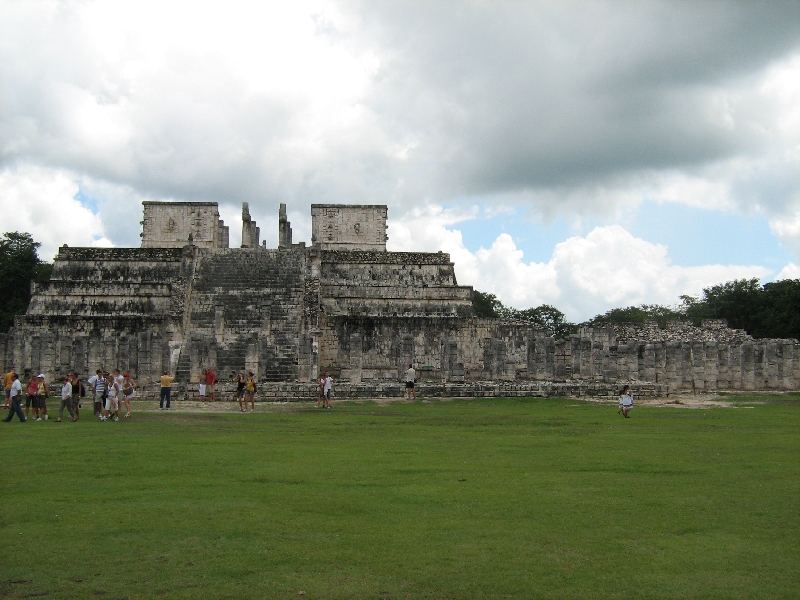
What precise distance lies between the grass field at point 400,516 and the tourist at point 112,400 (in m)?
2.55

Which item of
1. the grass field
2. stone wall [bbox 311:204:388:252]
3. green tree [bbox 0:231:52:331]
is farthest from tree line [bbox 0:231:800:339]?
the grass field

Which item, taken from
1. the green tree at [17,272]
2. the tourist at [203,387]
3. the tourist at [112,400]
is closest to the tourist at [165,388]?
the tourist at [112,400]

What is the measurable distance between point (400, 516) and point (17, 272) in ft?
126

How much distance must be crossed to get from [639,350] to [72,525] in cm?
2071

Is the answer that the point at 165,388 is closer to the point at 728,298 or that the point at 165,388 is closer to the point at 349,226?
the point at 349,226

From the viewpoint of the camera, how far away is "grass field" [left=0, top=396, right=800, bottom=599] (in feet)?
16.9

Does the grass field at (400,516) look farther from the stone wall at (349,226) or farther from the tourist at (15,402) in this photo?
the stone wall at (349,226)

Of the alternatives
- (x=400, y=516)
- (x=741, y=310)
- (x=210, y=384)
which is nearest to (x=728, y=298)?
(x=741, y=310)

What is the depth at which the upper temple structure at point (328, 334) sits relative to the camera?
23.0 meters

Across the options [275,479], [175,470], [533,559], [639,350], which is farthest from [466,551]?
[639,350]

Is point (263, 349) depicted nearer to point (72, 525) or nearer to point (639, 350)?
point (639, 350)

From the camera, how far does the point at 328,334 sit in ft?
88.2

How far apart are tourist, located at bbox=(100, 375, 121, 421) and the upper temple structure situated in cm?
577

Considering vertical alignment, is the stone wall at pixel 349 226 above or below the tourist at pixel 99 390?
above
